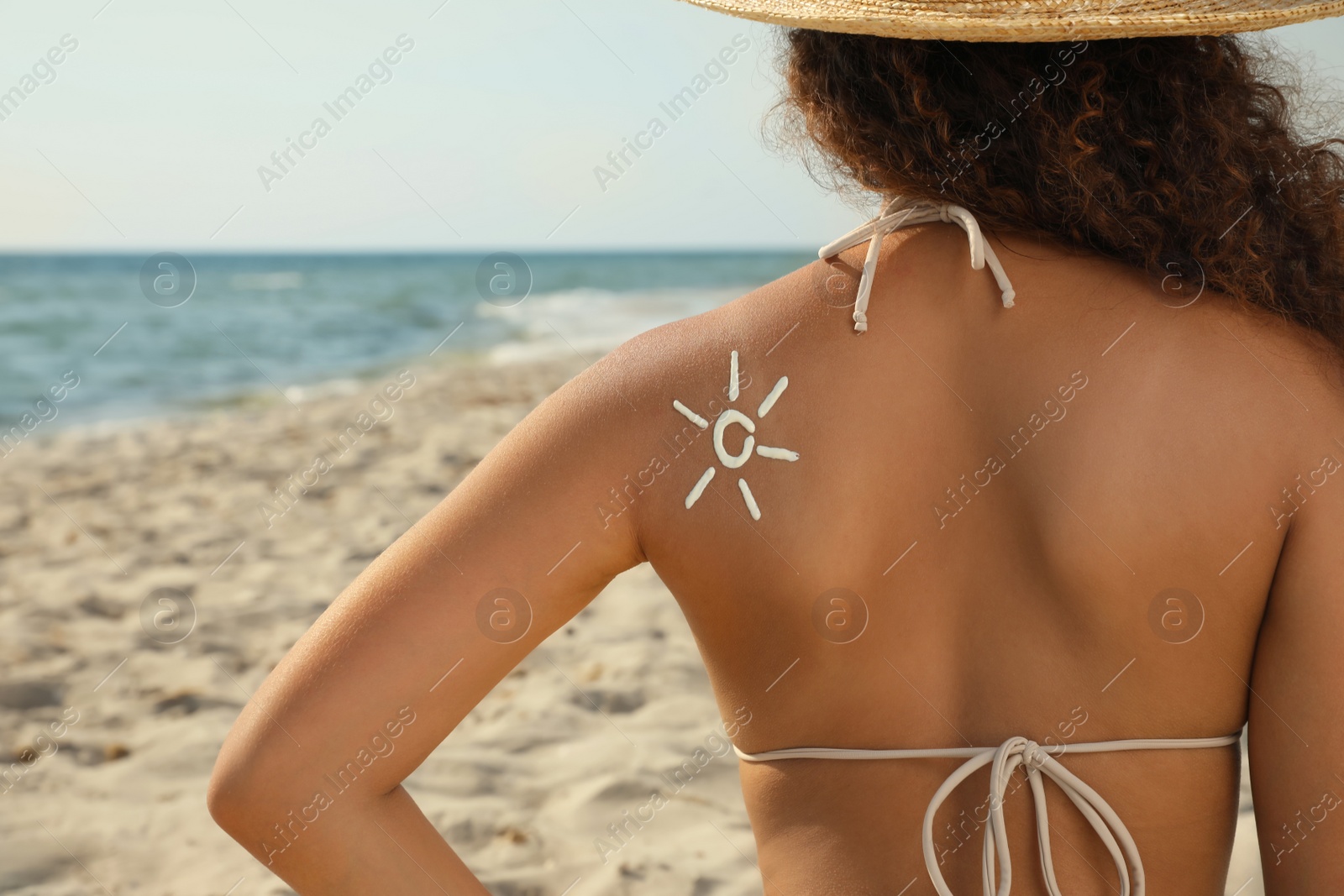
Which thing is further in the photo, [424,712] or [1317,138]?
[1317,138]

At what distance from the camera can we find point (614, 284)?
2758 cm

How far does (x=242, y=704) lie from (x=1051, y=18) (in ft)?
8.65

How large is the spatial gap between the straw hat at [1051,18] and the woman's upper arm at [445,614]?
15.6 inches

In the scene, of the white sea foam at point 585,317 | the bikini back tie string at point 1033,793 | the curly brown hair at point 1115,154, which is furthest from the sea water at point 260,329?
the bikini back tie string at point 1033,793

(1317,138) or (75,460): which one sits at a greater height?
(75,460)

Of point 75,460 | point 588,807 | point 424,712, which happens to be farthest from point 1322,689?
point 75,460

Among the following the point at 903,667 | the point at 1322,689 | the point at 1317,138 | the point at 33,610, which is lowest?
the point at 1322,689

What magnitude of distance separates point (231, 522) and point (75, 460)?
83.6 inches

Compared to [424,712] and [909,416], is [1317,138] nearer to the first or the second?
[909,416]

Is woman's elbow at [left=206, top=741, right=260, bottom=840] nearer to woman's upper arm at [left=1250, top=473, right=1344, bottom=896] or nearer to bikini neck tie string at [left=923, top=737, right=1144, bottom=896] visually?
bikini neck tie string at [left=923, top=737, right=1144, bottom=896]

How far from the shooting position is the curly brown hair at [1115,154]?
39.1 inches

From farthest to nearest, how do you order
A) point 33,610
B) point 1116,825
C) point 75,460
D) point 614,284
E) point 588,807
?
point 614,284 < point 75,460 < point 33,610 < point 588,807 < point 1116,825

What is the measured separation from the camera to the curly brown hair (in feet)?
3.26

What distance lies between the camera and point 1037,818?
3.30 ft
